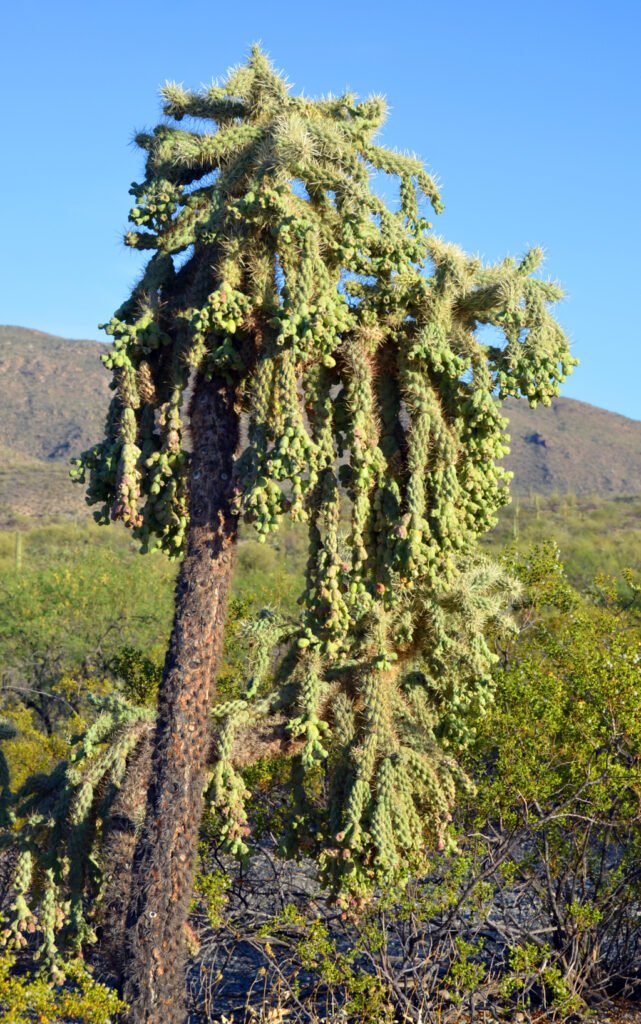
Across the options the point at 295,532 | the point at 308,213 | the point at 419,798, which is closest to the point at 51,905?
the point at 419,798

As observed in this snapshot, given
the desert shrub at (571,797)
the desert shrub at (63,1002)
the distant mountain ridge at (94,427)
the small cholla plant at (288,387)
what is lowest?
the desert shrub at (63,1002)

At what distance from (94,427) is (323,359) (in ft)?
247

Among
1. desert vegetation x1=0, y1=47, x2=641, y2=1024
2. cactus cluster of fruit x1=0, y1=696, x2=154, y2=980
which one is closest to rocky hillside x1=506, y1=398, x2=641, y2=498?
desert vegetation x1=0, y1=47, x2=641, y2=1024

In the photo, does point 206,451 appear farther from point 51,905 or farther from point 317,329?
point 51,905

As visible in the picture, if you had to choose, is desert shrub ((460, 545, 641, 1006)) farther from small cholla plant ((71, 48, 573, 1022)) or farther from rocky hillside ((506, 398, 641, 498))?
rocky hillside ((506, 398, 641, 498))

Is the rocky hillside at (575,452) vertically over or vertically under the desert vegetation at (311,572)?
over

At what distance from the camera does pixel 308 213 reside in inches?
Result: 258

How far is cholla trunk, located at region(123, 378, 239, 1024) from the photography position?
6.38 metres

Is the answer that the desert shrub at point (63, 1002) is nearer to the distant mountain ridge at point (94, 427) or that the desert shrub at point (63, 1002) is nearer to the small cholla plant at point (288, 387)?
the small cholla plant at point (288, 387)

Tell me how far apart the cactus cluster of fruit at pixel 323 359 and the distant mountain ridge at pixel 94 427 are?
6218cm

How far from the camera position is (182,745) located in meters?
6.57

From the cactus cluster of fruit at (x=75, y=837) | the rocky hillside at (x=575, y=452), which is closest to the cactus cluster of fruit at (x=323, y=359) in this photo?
the cactus cluster of fruit at (x=75, y=837)

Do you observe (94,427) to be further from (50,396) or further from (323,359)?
(323,359)

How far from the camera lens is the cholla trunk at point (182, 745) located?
6.38 meters
